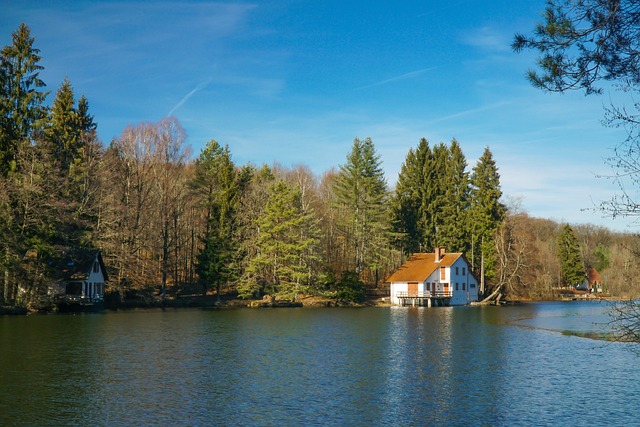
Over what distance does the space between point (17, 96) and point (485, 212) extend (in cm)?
5979

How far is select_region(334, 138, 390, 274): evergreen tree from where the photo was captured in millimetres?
81125

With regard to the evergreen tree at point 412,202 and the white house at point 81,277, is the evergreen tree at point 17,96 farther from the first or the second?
the evergreen tree at point 412,202

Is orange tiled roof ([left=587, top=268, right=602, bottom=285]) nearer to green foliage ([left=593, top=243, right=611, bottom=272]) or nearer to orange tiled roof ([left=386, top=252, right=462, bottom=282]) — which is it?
green foliage ([left=593, top=243, right=611, bottom=272])

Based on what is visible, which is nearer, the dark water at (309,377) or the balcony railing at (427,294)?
the dark water at (309,377)

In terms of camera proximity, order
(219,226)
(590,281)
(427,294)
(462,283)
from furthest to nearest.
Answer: (590,281), (462,283), (427,294), (219,226)

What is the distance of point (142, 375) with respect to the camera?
2311cm

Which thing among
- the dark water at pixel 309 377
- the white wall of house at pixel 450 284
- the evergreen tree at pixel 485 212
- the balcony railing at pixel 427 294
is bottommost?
the dark water at pixel 309 377

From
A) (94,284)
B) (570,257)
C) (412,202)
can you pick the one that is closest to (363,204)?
(412,202)

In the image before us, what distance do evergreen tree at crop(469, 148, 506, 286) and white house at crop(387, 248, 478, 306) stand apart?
4065 millimetres

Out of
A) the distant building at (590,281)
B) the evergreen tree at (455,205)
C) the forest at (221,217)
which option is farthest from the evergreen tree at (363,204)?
the distant building at (590,281)

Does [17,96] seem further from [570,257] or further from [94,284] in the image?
[570,257]

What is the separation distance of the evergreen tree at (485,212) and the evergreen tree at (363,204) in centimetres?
1286

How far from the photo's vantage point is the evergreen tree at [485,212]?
8325cm

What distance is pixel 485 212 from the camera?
84188 mm
